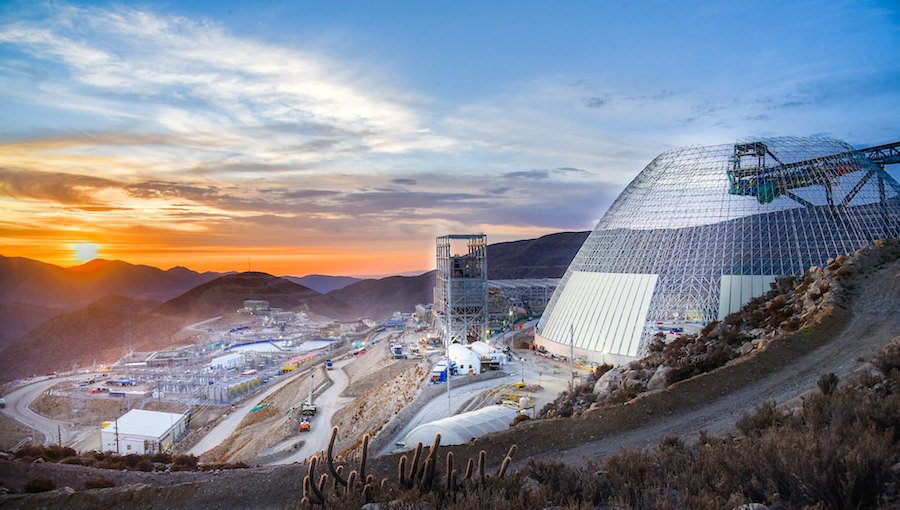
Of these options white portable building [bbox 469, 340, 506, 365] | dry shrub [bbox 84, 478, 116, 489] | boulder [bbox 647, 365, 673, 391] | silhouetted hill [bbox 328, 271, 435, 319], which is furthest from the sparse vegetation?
silhouetted hill [bbox 328, 271, 435, 319]

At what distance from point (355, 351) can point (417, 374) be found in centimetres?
3412

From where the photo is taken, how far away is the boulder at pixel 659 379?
14619mm

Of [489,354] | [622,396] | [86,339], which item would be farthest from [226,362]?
[622,396]

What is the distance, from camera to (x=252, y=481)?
475 inches

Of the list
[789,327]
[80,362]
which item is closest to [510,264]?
[80,362]

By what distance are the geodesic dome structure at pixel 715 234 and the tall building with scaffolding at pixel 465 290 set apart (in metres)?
10.2

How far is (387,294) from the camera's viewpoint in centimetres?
15500

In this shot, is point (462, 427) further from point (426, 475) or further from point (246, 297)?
point (246, 297)

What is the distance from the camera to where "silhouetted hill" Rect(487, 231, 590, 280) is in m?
138

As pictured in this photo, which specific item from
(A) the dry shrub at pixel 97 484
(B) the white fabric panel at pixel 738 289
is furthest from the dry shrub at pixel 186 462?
(B) the white fabric panel at pixel 738 289

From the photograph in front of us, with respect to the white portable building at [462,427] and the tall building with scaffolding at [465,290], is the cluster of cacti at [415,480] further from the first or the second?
the tall building with scaffolding at [465,290]

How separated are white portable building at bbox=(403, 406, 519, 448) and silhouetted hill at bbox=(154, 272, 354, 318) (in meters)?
120

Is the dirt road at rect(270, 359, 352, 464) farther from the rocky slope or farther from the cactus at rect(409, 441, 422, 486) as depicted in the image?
the cactus at rect(409, 441, 422, 486)

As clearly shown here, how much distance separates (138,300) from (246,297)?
27.2 m
